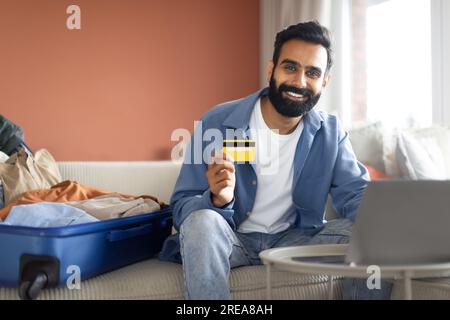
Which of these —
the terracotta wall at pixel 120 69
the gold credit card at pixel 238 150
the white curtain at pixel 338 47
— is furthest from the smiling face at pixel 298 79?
the terracotta wall at pixel 120 69

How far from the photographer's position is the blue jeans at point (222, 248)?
1289 millimetres

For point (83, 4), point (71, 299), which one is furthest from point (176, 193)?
point (83, 4)

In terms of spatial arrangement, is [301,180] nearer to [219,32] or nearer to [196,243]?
[196,243]

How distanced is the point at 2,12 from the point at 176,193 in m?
2.36

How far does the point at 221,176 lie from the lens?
1.40 metres

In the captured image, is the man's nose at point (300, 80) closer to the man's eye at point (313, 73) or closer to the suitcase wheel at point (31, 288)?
the man's eye at point (313, 73)

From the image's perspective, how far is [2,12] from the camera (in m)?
3.40

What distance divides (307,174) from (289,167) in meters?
0.06

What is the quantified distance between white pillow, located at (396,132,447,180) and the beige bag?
131 cm

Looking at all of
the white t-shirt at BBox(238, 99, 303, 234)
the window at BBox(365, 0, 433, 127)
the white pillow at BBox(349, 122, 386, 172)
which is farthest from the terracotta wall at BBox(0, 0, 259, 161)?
the white t-shirt at BBox(238, 99, 303, 234)

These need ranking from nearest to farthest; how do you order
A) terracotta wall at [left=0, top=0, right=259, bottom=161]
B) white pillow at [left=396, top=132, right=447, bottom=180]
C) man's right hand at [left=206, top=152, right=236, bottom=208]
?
1. man's right hand at [left=206, top=152, right=236, bottom=208]
2. white pillow at [left=396, top=132, right=447, bottom=180]
3. terracotta wall at [left=0, top=0, right=259, bottom=161]

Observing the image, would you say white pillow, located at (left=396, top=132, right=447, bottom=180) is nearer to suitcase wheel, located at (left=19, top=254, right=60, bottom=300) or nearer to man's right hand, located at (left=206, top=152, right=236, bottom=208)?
man's right hand, located at (left=206, top=152, right=236, bottom=208)

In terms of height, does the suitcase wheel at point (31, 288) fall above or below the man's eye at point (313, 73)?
below

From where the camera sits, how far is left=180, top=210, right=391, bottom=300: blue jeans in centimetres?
129
